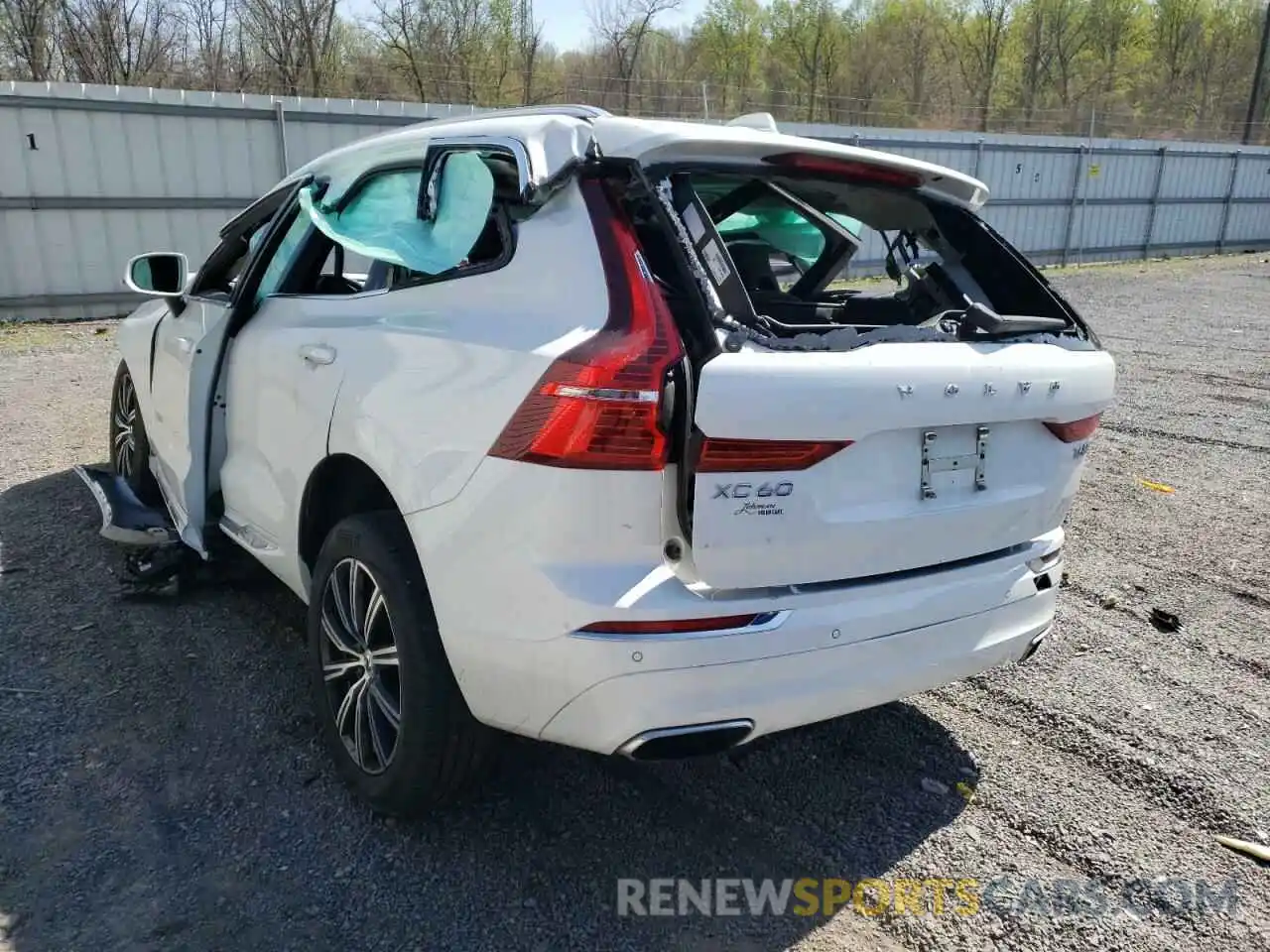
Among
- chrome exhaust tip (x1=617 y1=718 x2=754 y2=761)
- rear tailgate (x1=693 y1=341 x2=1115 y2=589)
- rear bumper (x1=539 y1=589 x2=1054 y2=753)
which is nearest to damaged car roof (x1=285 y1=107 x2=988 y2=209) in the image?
rear tailgate (x1=693 y1=341 x2=1115 y2=589)

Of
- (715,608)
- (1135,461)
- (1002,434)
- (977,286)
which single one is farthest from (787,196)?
(1135,461)

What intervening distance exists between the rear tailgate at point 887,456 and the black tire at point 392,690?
778 mm

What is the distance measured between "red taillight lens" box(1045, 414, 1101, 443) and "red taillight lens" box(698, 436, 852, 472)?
0.87 metres

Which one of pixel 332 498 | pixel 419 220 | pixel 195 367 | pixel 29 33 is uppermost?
pixel 29 33

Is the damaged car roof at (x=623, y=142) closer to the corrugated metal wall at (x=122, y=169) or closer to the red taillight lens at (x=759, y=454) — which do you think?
the red taillight lens at (x=759, y=454)

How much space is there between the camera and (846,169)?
2.68 m

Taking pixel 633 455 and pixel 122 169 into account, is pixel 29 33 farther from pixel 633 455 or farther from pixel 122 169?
pixel 633 455

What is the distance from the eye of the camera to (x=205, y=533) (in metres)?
3.79

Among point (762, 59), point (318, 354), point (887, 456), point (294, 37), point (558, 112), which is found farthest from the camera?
point (762, 59)

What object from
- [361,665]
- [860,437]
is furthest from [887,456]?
[361,665]

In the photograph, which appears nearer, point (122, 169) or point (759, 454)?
point (759, 454)

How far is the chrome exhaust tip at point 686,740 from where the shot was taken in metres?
2.12

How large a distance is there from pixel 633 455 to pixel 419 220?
1.11m

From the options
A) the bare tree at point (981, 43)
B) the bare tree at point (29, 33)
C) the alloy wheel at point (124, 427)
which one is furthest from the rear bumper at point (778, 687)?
the bare tree at point (981, 43)
